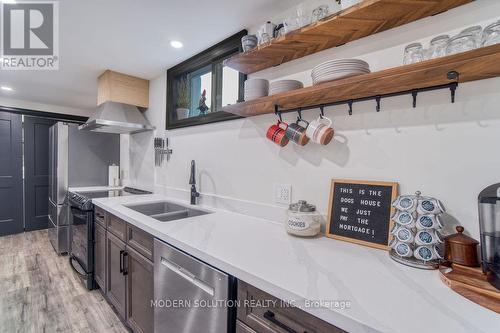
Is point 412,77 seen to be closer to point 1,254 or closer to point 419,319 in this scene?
point 419,319

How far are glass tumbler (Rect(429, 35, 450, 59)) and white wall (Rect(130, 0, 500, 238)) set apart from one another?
0.13 m

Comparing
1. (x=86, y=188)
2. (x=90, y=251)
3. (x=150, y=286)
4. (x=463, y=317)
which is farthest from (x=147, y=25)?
(x=86, y=188)

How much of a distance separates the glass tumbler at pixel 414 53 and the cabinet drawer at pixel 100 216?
7.35 ft

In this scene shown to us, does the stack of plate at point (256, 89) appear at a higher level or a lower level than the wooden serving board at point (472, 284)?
higher

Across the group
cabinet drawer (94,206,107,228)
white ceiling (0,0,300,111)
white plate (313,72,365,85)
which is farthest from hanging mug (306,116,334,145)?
cabinet drawer (94,206,107,228)

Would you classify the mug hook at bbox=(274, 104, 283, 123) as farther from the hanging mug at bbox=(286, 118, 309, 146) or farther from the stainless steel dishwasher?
the stainless steel dishwasher

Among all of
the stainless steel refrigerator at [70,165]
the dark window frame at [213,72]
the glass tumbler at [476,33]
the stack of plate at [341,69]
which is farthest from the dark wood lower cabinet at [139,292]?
the stainless steel refrigerator at [70,165]

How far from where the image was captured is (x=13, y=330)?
1.68 m

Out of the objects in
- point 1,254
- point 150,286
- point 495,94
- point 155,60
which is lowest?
point 1,254

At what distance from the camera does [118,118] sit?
96.1 inches

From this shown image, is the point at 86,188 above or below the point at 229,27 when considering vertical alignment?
below

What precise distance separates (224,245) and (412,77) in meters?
1.03

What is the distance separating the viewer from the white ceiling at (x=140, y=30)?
4.72ft

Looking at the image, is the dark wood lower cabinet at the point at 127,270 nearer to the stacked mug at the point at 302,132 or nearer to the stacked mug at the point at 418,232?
the stacked mug at the point at 302,132
